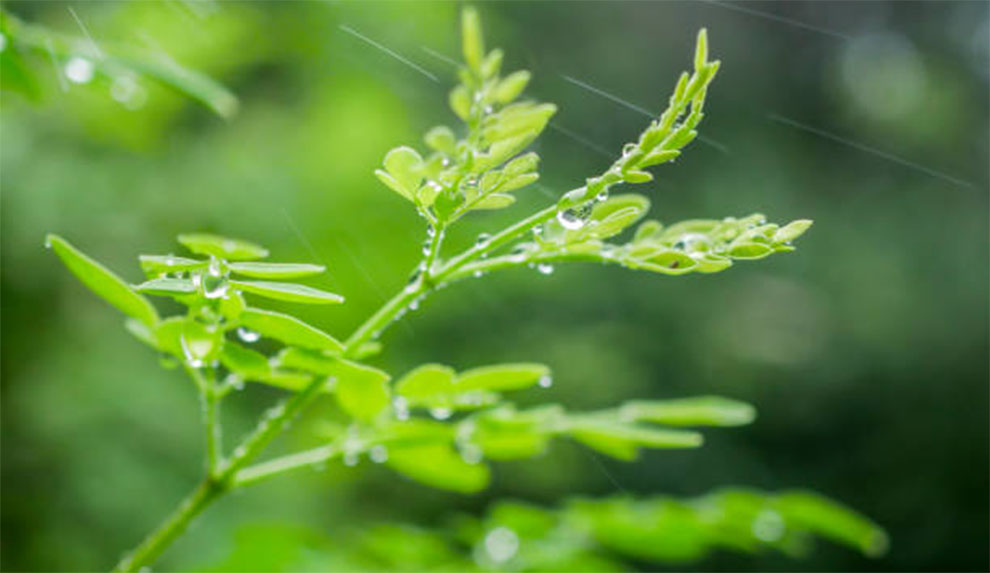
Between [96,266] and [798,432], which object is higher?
[798,432]

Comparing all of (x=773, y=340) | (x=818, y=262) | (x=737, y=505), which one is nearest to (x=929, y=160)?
(x=818, y=262)

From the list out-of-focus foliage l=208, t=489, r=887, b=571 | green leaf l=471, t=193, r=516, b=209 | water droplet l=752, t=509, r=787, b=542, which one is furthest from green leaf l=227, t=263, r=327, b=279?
water droplet l=752, t=509, r=787, b=542

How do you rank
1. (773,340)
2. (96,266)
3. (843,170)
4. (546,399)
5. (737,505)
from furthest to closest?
(843,170), (773,340), (546,399), (737,505), (96,266)

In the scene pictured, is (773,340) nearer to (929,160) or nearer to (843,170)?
(843,170)

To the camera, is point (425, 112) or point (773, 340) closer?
point (425, 112)

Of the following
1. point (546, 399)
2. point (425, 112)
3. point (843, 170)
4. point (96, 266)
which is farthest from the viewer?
point (843, 170)

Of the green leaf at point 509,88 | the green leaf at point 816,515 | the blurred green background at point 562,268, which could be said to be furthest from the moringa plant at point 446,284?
the green leaf at point 816,515

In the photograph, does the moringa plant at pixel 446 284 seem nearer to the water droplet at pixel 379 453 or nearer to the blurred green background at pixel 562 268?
the water droplet at pixel 379 453
